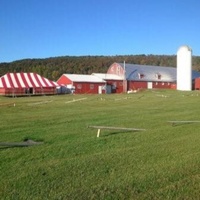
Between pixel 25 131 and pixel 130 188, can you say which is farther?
pixel 25 131

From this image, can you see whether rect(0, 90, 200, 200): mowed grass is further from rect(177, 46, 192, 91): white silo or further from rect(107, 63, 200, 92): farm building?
rect(107, 63, 200, 92): farm building

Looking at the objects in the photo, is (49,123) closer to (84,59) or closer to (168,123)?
(168,123)

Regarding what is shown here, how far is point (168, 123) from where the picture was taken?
610 inches

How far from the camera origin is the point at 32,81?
190 feet

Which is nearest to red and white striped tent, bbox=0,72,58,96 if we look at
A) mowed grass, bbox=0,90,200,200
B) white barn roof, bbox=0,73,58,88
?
white barn roof, bbox=0,73,58,88

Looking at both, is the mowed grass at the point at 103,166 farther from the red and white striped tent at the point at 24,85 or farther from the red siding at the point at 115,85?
the red siding at the point at 115,85

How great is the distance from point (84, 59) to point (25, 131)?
426 feet

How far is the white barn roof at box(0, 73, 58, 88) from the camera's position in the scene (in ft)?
182

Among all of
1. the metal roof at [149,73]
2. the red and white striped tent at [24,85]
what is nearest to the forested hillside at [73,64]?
the metal roof at [149,73]

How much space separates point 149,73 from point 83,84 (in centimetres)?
1504

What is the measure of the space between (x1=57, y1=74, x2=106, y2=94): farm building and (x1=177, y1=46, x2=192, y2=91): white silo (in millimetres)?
13667

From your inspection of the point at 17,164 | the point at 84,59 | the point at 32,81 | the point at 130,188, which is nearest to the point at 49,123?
the point at 17,164

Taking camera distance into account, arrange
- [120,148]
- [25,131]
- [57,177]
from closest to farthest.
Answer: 1. [57,177]
2. [120,148]
3. [25,131]

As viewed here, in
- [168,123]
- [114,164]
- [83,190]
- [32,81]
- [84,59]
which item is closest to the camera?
[83,190]
